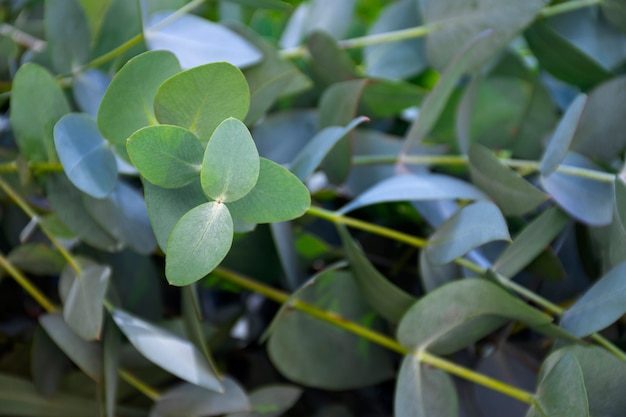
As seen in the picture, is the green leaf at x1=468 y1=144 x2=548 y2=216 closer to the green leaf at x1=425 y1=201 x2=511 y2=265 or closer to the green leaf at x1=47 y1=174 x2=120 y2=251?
the green leaf at x1=425 y1=201 x2=511 y2=265

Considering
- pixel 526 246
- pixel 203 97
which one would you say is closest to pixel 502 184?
pixel 526 246

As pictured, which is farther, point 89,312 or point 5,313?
point 5,313

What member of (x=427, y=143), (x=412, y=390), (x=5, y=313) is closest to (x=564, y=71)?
(x=427, y=143)

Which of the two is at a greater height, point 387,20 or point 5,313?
point 387,20

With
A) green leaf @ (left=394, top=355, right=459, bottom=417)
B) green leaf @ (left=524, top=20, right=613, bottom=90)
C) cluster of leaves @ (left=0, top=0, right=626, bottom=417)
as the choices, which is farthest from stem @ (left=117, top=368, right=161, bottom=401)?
green leaf @ (left=524, top=20, right=613, bottom=90)

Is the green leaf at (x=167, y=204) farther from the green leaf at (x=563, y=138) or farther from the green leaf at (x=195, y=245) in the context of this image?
the green leaf at (x=563, y=138)

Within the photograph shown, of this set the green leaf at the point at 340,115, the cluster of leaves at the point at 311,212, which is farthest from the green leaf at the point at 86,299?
the green leaf at the point at 340,115

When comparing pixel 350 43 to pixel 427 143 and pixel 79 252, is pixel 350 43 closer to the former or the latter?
pixel 427 143
